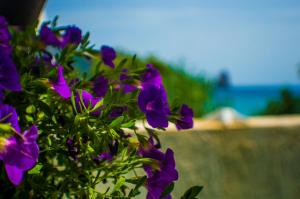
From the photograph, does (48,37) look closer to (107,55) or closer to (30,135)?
(107,55)

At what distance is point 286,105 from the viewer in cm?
921

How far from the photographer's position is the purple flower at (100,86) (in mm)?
1124

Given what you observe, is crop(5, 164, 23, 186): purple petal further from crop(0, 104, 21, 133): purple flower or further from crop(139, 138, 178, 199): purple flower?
crop(139, 138, 178, 199): purple flower

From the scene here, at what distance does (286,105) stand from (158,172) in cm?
854

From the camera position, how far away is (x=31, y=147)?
783 millimetres

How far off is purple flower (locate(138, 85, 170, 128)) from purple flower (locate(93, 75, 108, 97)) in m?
0.17

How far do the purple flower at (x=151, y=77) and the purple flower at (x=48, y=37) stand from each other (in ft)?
0.83

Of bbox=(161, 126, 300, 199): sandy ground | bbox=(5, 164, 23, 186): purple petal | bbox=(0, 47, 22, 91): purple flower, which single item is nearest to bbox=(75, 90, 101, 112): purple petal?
bbox=(0, 47, 22, 91): purple flower

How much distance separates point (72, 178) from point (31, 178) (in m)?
0.08

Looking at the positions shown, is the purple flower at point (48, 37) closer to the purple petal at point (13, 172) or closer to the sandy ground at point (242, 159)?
the purple petal at point (13, 172)

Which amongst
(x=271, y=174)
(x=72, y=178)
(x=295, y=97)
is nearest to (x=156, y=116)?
(x=72, y=178)

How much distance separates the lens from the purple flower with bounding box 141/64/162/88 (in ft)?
3.67

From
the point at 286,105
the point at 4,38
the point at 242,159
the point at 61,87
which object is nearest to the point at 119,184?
the point at 61,87

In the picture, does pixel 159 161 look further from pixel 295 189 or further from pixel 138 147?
pixel 295 189
